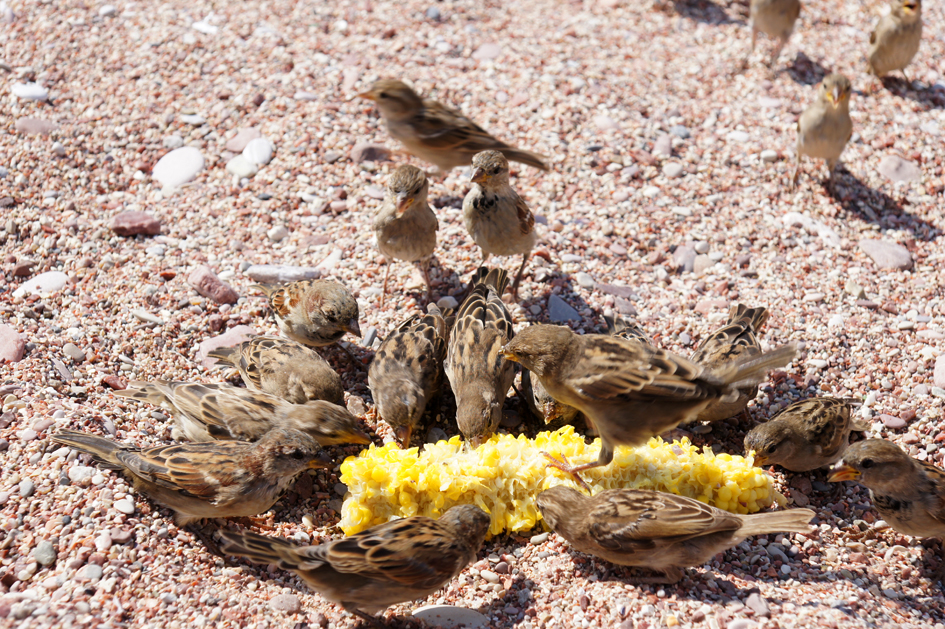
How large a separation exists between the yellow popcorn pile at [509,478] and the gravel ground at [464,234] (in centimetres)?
33

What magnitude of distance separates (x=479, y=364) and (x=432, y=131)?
120 inches

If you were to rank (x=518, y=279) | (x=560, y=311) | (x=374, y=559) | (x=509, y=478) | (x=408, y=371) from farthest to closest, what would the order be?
(x=518, y=279) → (x=560, y=311) → (x=408, y=371) → (x=509, y=478) → (x=374, y=559)

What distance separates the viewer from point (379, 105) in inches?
308

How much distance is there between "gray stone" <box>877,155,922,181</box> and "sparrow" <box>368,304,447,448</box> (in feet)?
17.4

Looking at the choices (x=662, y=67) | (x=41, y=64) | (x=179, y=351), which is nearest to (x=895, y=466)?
(x=179, y=351)

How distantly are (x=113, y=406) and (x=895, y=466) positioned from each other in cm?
531

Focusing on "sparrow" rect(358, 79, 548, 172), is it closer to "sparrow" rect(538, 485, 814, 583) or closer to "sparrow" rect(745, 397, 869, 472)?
"sparrow" rect(745, 397, 869, 472)

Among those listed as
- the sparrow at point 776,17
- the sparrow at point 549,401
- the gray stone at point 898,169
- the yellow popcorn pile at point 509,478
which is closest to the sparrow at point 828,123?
the gray stone at point 898,169

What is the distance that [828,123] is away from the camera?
759 centimetres

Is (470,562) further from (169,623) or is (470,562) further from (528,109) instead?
(528,109)

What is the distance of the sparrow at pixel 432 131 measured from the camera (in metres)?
7.59

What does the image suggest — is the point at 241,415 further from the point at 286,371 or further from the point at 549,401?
the point at 549,401

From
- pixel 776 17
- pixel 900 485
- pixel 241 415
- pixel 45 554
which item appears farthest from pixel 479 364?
pixel 776 17

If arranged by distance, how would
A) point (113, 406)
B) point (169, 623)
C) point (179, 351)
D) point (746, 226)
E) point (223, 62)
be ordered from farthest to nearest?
point (223, 62)
point (746, 226)
point (179, 351)
point (113, 406)
point (169, 623)
